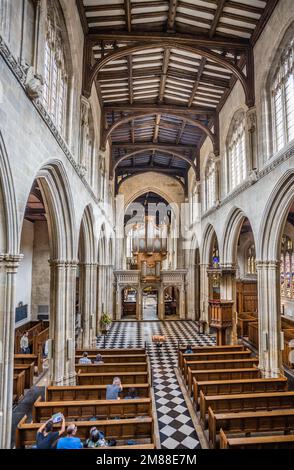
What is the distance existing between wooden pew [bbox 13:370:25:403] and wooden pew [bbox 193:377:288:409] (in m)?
4.96

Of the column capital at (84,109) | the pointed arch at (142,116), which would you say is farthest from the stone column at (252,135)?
the column capital at (84,109)

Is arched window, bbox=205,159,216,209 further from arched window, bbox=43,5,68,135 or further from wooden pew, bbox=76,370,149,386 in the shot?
wooden pew, bbox=76,370,149,386

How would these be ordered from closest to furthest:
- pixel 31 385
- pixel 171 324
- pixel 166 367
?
pixel 31 385, pixel 166 367, pixel 171 324

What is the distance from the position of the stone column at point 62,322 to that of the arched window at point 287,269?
48.5ft

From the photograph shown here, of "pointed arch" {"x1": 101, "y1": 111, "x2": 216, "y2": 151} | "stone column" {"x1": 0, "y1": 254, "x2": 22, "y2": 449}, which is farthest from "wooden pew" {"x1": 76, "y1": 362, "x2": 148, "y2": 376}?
"pointed arch" {"x1": 101, "y1": 111, "x2": 216, "y2": 151}

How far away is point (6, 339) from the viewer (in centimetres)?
502

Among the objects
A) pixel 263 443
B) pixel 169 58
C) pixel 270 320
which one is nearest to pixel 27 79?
pixel 263 443

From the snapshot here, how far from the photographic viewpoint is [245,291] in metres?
21.3

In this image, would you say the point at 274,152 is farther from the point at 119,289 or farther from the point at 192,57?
the point at 119,289

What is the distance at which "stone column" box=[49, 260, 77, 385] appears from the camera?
8625mm

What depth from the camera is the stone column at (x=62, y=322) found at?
8.62 meters
